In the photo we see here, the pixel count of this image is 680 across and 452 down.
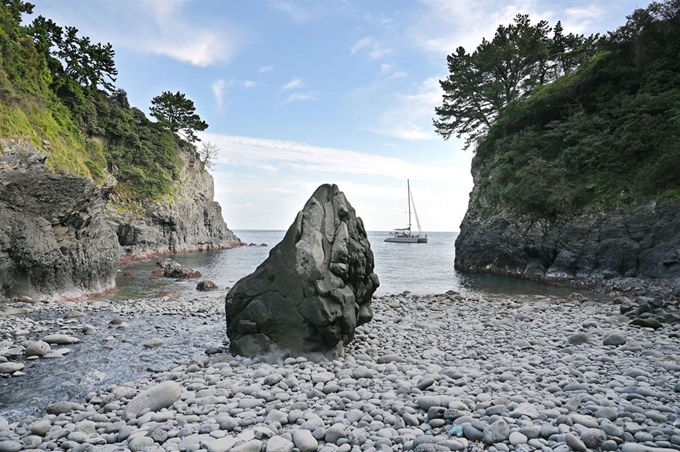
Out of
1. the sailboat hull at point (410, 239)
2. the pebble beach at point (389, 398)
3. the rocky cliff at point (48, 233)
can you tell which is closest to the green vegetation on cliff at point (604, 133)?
the pebble beach at point (389, 398)

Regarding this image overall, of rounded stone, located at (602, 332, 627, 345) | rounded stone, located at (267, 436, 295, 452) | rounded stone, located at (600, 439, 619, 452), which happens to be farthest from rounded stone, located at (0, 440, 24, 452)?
rounded stone, located at (602, 332, 627, 345)

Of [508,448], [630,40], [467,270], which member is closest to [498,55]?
[630,40]

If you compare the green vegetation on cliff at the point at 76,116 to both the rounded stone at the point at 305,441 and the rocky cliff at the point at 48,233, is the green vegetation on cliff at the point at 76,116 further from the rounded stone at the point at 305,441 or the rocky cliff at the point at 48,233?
the rounded stone at the point at 305,441

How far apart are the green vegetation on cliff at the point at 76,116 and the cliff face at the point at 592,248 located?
26.1m

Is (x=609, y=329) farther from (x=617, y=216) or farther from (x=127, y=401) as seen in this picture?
(x=617, y=216)

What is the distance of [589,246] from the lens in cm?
1934

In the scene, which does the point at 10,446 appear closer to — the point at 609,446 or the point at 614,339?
the point at 609,446

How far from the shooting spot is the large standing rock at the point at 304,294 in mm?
7113

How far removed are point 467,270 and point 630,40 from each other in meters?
19.1

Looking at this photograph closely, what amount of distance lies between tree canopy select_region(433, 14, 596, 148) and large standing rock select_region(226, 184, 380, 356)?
3175 cm

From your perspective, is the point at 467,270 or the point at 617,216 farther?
the point at 467,270

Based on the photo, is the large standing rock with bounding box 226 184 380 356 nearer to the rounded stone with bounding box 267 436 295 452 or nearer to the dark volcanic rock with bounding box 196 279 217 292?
the rounded stone with bounding box 267 436 295 452

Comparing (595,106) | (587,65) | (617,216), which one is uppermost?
(587,65)

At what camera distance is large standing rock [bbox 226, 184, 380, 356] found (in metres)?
7.11
